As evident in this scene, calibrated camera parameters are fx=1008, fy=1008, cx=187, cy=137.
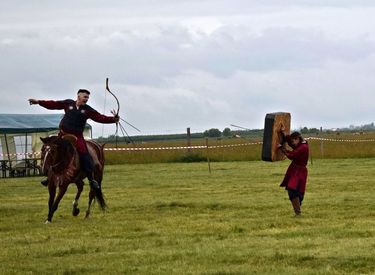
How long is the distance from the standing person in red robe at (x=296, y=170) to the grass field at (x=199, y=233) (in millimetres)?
283

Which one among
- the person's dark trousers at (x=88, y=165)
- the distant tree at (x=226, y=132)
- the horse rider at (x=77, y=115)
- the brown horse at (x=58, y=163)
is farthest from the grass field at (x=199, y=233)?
the distant tree at (x=226, y=132)

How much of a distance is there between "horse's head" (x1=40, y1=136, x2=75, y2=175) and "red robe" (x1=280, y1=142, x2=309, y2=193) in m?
3.42

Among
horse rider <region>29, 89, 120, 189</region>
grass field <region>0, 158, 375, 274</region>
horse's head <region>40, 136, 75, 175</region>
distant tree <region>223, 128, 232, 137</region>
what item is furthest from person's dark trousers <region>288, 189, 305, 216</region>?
distant tree <region>223, 128, 232, 137</region>

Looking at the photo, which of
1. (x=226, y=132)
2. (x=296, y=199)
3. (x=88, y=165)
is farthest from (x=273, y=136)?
(x=226, y=132)

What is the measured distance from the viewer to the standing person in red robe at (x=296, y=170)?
1548 cm

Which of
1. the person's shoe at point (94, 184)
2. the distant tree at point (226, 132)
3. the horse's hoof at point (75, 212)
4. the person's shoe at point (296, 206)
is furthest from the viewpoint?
the distant tree at point (226, 132)

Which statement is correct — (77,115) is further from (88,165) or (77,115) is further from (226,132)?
(226,132)

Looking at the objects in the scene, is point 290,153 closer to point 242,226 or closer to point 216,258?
point 242,226

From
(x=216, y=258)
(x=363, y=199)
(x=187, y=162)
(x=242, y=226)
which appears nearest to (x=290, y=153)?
(x=242, y=226)

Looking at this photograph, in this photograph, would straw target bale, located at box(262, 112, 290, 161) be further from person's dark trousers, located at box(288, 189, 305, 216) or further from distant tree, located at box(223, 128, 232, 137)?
distant tree, located at box(223, 128, 232, 137)

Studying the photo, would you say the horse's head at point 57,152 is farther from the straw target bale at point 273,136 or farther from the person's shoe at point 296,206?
the person's shoe at point 296,206

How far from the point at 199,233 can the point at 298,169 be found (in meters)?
3.04

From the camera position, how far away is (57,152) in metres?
15.7

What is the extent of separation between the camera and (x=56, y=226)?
14891 millimetres
